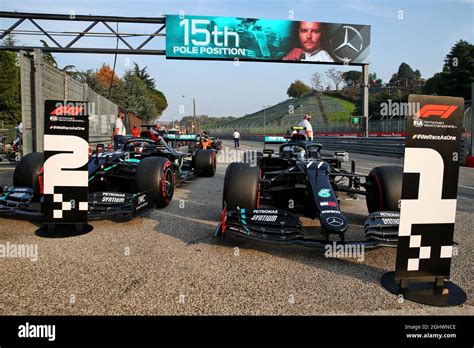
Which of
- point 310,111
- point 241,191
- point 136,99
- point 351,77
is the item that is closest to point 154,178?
point 241,191

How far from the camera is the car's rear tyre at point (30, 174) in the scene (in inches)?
200

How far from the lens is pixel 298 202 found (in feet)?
16.0

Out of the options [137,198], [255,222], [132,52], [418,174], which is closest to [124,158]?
[137,198]

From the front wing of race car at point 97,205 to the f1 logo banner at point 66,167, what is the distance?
0.21 m

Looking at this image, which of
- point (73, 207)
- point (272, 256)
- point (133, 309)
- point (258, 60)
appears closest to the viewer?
point (133, 309)

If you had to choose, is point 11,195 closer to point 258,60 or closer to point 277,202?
point 277,202

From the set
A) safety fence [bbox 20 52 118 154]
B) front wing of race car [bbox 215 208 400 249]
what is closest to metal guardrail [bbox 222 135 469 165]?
front wing of race car [bbox 215 208 400 249]

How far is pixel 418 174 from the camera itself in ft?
8.68

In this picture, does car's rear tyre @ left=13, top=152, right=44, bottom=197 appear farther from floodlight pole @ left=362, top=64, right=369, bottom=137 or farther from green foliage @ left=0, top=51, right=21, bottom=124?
green foliage @ left=0, top=51, right=21, bottom=124

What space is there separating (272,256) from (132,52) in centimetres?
1451

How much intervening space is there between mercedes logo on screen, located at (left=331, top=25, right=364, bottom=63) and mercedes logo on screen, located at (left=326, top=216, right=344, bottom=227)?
17.4 meters

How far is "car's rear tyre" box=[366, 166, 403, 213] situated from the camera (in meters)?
4.30

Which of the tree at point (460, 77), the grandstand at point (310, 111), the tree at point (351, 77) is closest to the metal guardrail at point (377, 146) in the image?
the tree at point (460, 77)

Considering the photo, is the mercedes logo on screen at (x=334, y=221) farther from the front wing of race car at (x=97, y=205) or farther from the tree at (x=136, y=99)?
the tree at (x=136, y=99)
